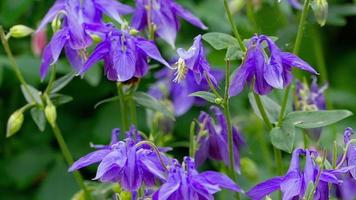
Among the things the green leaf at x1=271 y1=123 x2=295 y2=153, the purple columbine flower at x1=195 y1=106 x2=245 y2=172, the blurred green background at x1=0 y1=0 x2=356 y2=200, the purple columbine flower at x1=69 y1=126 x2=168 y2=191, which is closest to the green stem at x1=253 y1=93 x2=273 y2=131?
the green leaf at x1=271 y1=123 x2=295 y2=153

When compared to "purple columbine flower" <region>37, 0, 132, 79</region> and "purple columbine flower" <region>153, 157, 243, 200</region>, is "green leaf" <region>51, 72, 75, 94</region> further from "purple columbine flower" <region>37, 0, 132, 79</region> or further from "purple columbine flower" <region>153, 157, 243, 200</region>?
"purple columbine flower" <region>153, 157, 243, 200</region>

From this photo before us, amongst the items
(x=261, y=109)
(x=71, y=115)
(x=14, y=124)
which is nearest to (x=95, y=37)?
(x=14, y=124)

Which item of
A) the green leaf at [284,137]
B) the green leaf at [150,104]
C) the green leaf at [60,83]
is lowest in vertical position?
the green leaf at [284,137]

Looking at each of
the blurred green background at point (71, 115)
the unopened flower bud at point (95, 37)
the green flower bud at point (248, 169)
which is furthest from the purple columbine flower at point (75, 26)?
the blurred green background at point (71, 115)

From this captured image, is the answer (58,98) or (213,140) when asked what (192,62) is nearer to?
(213,140)

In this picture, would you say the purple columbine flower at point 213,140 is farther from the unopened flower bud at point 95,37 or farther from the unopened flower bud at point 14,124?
the unopened flower bud at point 14,124
